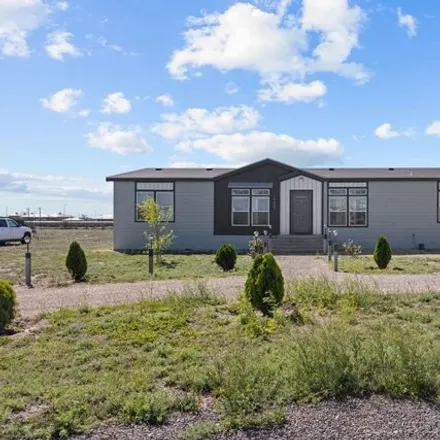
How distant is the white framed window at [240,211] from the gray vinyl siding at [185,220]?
71 cm

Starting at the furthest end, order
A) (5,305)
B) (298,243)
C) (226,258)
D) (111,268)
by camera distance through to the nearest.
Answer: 1. (298,243)
2. (111,268)
3. (226,258)
4. (5,305)

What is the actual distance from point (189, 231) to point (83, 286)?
11.4 meters

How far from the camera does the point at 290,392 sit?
414 centimetres

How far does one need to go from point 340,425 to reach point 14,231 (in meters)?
24.8

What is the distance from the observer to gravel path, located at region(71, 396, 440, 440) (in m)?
3.57

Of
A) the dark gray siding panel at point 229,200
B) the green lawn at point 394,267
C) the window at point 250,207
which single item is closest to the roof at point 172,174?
the dark gray siding panel at point 229,200

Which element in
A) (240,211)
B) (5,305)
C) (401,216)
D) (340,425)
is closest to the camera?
(340,425)

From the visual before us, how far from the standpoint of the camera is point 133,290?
1044 centimetres

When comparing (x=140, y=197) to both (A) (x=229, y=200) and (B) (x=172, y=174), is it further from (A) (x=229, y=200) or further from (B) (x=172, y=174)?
(A) (x=229, y=200)

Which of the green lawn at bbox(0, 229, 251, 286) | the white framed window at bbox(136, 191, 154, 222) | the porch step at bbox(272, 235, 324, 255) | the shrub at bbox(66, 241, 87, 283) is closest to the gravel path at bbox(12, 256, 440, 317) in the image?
the shrub at bbox(66, 241, 87, 283)

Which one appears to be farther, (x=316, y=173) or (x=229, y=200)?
(x=316, y=173)

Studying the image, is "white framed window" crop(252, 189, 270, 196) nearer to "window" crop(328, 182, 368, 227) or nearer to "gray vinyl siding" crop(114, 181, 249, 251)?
"gray vinyl siding" crop(114, 181, 249, 251)

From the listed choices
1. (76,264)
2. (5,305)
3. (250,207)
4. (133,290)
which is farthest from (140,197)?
(5,305)

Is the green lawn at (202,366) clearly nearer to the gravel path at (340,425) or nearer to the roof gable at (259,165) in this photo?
the gravel path at (340,425)
